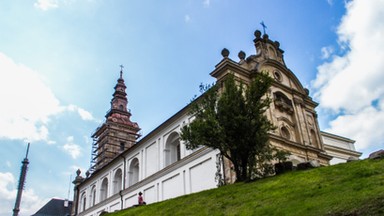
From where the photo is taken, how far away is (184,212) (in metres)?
14.6

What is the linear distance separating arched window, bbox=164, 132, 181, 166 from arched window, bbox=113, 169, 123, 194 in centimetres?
1098

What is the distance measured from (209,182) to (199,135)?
294 inches

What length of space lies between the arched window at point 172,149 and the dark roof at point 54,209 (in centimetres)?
4184

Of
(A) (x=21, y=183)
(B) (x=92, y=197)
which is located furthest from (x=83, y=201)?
(A) (x=21, y=183)

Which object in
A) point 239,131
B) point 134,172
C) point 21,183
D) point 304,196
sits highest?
point 21,183

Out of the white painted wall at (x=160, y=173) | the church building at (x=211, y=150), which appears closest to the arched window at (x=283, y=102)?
the church building at (x=211, y=150)

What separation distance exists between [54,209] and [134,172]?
37346mm

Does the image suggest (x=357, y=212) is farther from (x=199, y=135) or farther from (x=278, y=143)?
(x=278, y=143)

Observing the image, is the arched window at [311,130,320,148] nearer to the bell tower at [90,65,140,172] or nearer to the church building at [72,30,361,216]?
the church building at [72,30,361,216]

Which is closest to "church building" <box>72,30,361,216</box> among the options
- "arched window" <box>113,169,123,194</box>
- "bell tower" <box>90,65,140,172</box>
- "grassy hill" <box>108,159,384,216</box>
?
"arched window" <box>113,169,123,194</box>

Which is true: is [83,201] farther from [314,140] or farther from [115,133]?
[314,140]

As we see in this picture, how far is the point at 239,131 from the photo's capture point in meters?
18.7

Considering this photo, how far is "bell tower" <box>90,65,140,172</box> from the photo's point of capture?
55.1 meters

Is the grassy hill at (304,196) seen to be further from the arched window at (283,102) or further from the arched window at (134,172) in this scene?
the arched window at (134,172)
